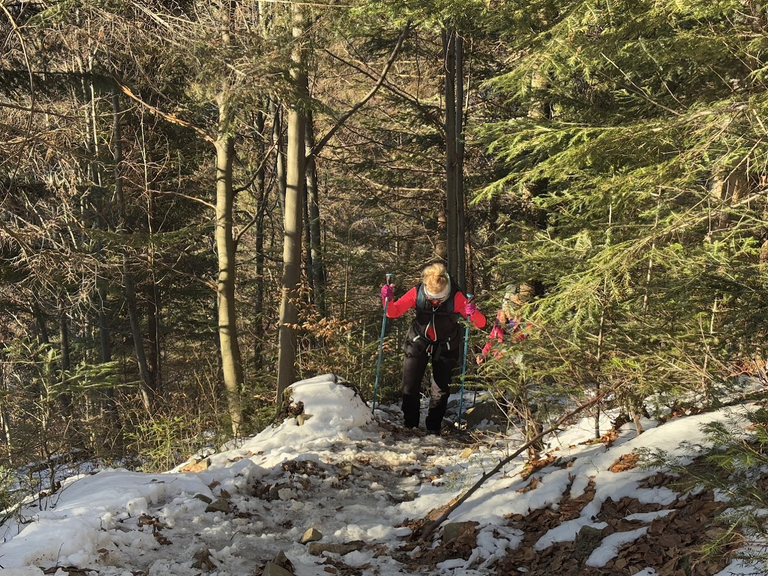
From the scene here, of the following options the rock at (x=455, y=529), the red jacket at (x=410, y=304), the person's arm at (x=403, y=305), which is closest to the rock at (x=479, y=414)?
the red jacket at (x=410, y=304)

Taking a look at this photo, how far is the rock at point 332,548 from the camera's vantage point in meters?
4.30

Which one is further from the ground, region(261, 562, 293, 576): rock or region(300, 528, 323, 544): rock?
region(261, 562, 293, 576): rock

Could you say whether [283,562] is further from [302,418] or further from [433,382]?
[433,382]

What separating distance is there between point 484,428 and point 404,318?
7.77 metres

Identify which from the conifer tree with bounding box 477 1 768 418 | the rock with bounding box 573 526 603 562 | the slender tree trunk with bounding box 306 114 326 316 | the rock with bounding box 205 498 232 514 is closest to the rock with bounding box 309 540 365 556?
the rock with bounding box 205 498 232 514

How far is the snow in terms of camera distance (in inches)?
149

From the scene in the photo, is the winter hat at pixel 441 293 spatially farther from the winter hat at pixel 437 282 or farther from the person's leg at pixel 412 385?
the person's leg at pixel 412 385

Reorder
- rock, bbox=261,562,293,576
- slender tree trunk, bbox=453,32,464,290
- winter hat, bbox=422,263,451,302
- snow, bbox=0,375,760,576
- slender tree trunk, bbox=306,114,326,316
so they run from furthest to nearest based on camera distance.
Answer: slender tree trunk, bbox=306,114,326,316 → slender tree trunk, bbox=453,32,464,290 → winter hat, bbox=422,263,451,302 → snow, bbox=0,375,760,576 → rock, bbox=261,562,293,576

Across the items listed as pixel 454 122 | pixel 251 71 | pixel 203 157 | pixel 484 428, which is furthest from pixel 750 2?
pixel 203 157

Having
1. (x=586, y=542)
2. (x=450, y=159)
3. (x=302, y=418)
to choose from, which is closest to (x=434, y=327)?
(x=302, y=418)

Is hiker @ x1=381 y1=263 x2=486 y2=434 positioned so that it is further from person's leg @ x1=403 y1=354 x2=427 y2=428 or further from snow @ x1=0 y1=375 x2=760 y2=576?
snow @ x1=0 y1=375 x2=760 y2=576

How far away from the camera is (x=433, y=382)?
7.78m

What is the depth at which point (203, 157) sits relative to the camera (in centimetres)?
1304

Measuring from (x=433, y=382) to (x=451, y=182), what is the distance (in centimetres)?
461
